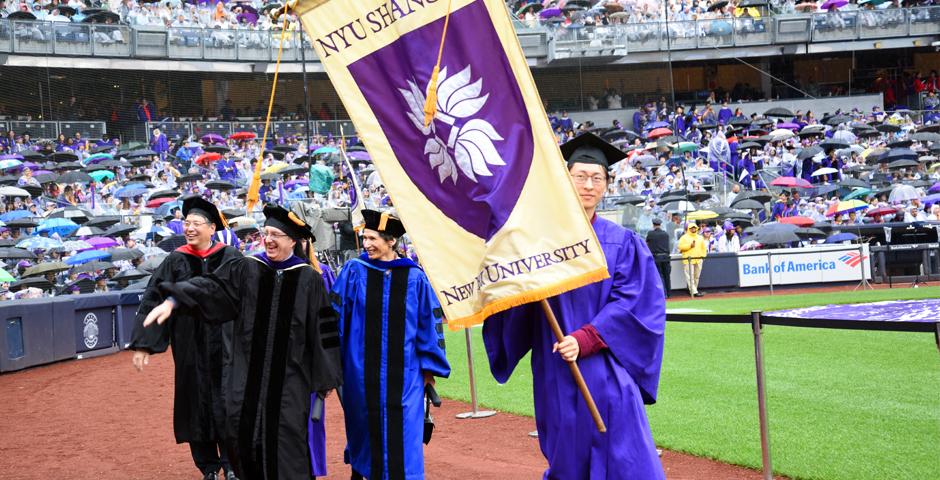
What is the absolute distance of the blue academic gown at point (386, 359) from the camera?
6902 mm

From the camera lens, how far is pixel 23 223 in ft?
A: 84.8

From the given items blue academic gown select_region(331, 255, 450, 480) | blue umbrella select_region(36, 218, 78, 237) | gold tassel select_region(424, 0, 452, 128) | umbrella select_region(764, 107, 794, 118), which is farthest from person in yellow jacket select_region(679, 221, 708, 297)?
gold tassel select_region(424, 0, 452, 128)

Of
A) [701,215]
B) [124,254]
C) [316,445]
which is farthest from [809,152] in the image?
[316,445]

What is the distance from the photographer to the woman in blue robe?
22.7 feet

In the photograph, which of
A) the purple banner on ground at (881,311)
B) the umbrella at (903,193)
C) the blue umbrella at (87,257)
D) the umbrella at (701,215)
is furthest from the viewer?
the umbrella at (903,193)

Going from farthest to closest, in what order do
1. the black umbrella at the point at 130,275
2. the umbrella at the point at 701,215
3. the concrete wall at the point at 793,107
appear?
1. the concrete wall at the point at 793,107
2. the umbrella at the point at 701,215
3. the black umbrella at the point at 130,275

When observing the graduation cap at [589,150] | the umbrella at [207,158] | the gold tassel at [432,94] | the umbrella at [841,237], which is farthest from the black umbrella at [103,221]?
the gold tassel at [432,94]

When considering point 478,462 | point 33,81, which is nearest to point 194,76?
point 33,81

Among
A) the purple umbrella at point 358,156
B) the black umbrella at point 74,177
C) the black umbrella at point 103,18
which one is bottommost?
the black umbrella at point 74,177

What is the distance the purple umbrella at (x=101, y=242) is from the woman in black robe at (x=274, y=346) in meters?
18.5

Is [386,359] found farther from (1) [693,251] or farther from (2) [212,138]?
(2) [212,138]

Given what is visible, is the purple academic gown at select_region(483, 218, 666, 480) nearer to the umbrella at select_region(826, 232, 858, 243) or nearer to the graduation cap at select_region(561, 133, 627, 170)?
the graduation cap at select_region(561, 133, 627, 170)

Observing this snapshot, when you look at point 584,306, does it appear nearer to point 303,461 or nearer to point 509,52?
point 509,52

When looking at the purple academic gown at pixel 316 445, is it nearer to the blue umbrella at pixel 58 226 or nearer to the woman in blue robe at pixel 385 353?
the woman in blue robe at pixel 385 353
